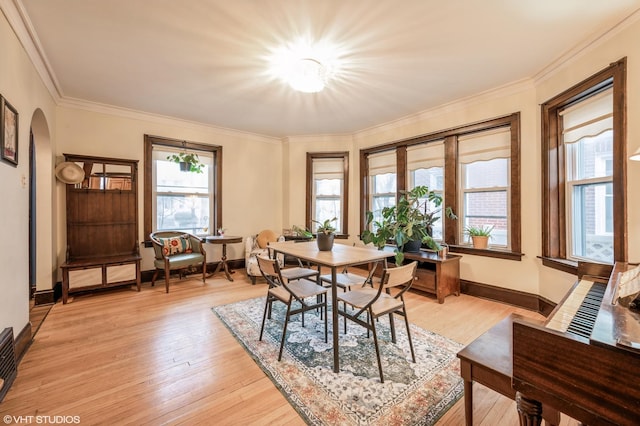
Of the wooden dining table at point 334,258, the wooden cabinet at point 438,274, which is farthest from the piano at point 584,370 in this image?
the wooden cabinet at point 438,274

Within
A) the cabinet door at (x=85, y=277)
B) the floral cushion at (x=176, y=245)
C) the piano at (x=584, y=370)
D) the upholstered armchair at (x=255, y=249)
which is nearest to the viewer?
the piano at (x=584, y=370)

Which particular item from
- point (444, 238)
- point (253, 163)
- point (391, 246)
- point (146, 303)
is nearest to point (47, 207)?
A: point (146, 303)

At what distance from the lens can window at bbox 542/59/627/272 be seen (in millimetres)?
2287

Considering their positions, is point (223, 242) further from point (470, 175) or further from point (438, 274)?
point (470, 175)

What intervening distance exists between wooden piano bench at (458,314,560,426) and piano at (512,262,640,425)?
0.18 metres

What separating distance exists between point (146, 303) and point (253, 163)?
10.2 ft

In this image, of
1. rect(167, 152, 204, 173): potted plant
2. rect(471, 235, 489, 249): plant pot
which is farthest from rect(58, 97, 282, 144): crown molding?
rect(471, 235, 489, 249): plant pot

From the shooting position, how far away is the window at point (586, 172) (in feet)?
7.50

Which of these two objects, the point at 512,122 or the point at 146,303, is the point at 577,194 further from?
the point at 146,303

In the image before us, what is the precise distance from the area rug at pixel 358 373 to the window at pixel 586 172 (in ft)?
5.71

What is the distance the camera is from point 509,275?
346cm

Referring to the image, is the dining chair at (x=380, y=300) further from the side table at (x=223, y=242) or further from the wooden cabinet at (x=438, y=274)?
the side table at (x=223, y=242)

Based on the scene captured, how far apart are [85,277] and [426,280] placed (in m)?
4.46

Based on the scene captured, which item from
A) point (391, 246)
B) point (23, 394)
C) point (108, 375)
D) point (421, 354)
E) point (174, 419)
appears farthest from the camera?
point (391, 246)
